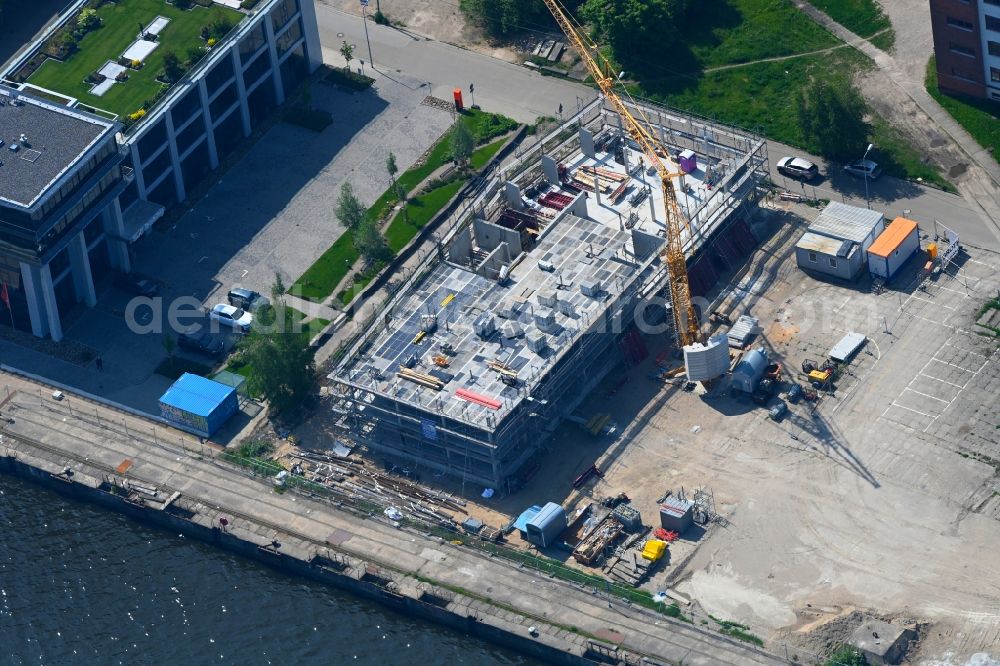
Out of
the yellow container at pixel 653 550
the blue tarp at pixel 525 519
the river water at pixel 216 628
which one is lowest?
the river water at pixel 216 628

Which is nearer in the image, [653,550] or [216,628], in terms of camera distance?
[653,550]

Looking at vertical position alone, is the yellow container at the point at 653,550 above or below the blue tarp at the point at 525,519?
below

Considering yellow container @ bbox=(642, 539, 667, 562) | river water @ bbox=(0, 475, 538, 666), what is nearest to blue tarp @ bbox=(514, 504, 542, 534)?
yellow container @ bbox=(642, 539, 667, 562)

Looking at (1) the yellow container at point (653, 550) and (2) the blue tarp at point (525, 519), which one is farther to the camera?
(2) the blue tarp at point (525, 519)

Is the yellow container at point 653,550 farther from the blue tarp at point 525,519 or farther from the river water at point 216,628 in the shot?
the river water at point 216,628

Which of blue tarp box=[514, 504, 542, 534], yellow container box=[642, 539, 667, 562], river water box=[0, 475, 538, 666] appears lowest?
river water box=[0, 475, 538, 666]

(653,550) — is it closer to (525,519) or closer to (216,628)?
(525,519)

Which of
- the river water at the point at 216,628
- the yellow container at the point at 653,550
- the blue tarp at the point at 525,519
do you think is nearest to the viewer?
the river water at the point at 216,628

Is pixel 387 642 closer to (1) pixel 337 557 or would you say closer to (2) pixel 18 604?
(1) pixel 337 557

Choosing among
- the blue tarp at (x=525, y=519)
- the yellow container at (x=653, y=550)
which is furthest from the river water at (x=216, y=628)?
the yellow container at (x=653, y=550)

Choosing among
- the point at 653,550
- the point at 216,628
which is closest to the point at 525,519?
the point at 653,550

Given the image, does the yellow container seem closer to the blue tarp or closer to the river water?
the blue tarp
